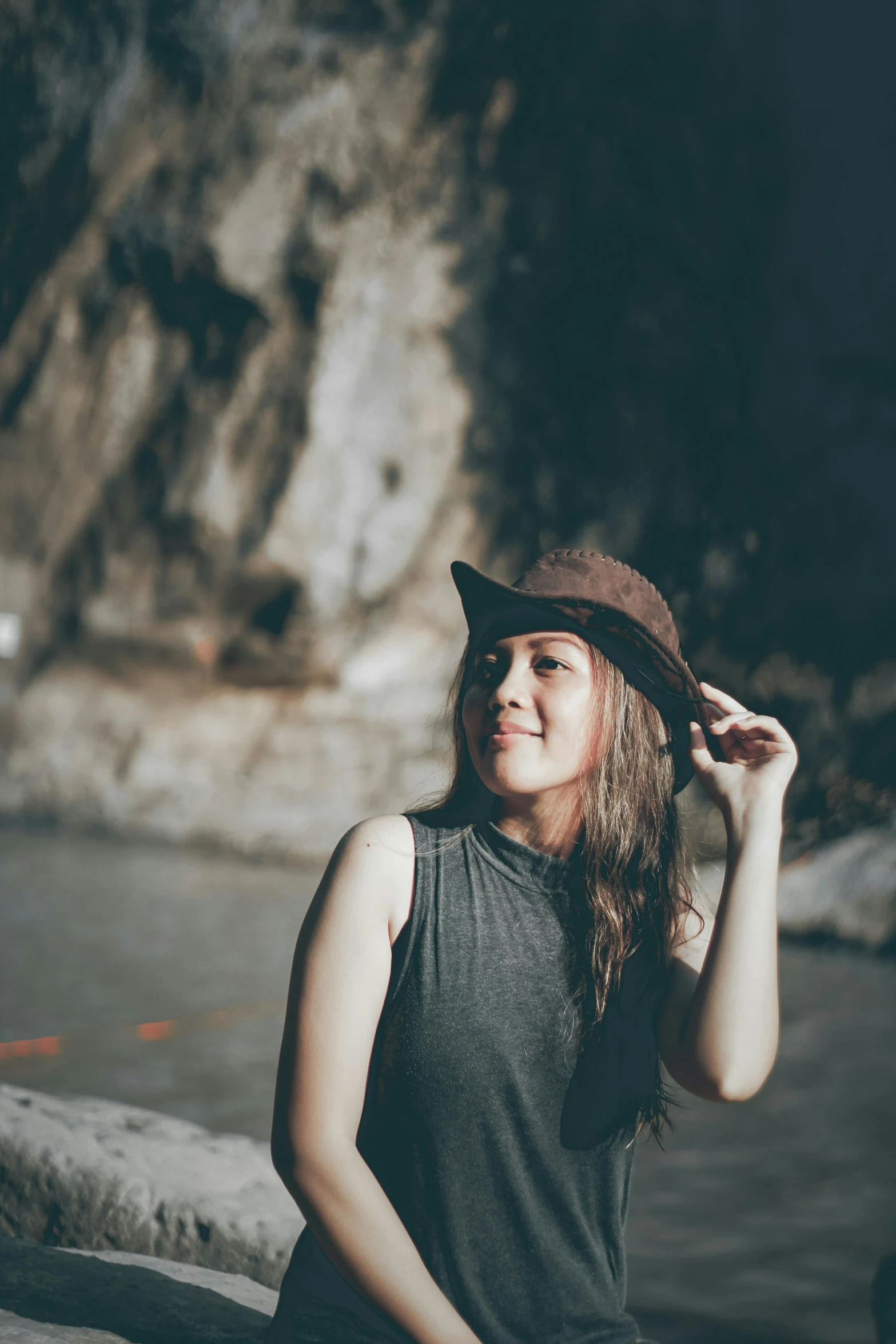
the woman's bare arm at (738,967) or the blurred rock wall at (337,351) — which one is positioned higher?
the blurred rock wall at (337,351)

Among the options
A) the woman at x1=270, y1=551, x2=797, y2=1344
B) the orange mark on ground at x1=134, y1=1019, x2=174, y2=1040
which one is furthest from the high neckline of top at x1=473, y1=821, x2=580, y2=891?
the orange mark on ground at x1=134, y1=1019, x2=174, y2=1040

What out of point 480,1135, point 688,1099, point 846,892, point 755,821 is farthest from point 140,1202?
point 846,892

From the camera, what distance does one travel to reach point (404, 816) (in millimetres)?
1021

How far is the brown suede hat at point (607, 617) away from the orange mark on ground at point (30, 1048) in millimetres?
2720

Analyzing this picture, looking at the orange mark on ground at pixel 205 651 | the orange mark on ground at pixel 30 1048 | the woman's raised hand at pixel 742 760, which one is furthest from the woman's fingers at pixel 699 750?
the orange mark on ground at pixel 205 651

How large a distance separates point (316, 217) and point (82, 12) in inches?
86.5

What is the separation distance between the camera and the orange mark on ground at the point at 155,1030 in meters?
3.51

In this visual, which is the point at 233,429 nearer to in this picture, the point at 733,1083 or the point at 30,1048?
the point at 30,1048

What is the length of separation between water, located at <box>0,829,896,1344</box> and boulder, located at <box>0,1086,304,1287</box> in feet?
2.67

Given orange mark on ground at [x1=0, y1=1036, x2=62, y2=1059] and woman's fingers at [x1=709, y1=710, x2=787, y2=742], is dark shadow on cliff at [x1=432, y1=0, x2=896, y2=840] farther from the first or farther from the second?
woman's fingers at [x1=709, y1=710, x2=787, y2=742]

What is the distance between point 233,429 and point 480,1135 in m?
7.99

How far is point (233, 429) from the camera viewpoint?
8.45m

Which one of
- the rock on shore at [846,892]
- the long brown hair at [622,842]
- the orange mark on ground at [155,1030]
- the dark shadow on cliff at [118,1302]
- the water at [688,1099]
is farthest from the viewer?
the rock on shore at [846,892]

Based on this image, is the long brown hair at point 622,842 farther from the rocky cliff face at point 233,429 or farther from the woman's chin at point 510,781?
the rocky cliff face at point 233,429
